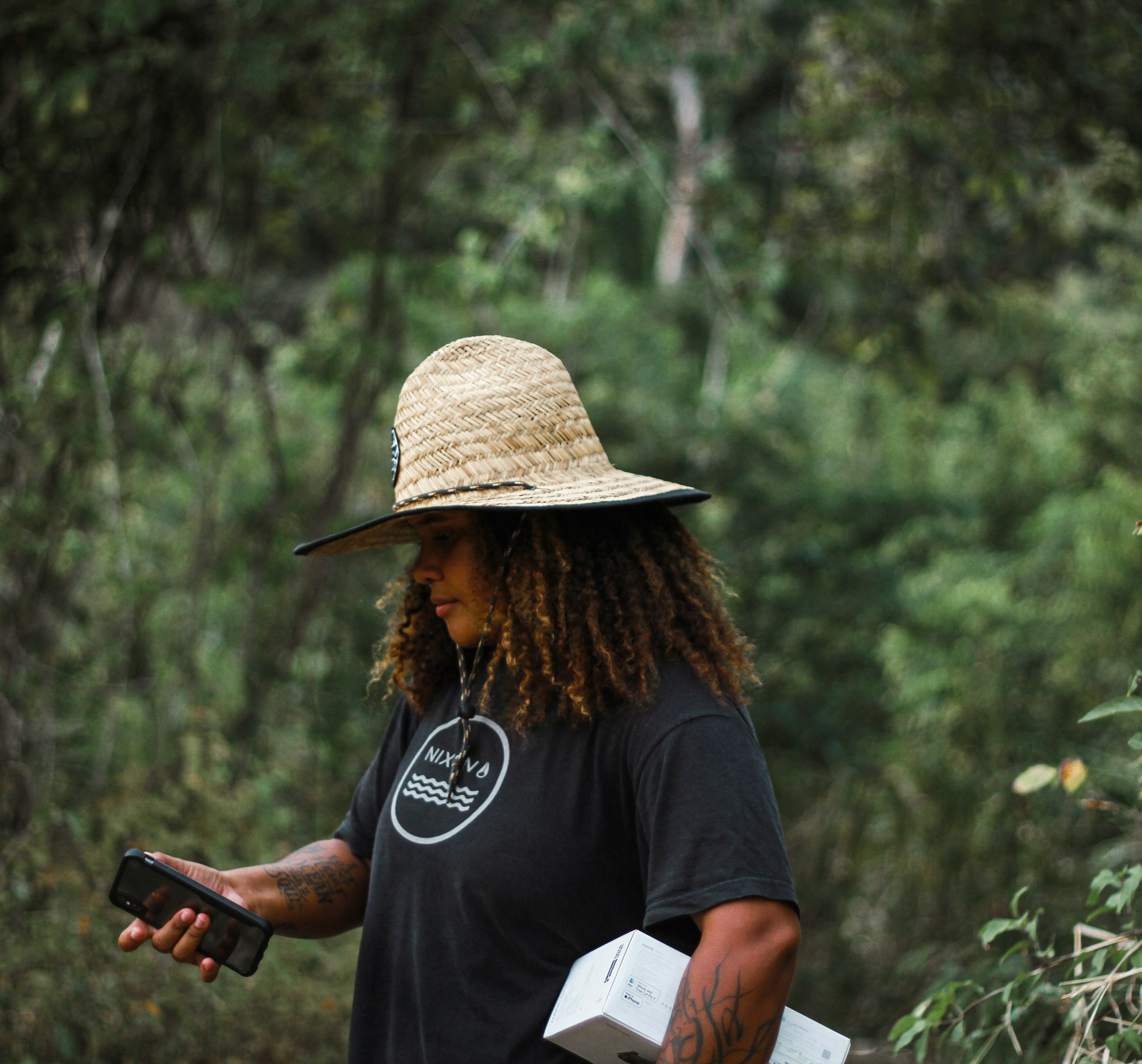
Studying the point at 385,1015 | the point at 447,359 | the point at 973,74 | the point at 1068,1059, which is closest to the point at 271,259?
the point at 973,74

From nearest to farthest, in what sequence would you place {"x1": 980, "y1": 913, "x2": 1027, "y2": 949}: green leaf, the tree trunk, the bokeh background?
{"x1": 980, "y1": 913, "x2": 1027, "y2": 949}: green leaf
the bokeh background
the tree trunk

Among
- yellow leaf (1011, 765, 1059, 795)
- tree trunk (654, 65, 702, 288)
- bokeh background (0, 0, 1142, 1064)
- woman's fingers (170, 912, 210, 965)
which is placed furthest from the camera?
tree trunk (654, 65, 702, 288)

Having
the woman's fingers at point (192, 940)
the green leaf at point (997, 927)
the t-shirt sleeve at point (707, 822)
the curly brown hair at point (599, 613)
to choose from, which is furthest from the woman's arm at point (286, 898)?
the green leaf at point (997, 927)

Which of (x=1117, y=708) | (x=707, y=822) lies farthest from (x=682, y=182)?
(x=707, y=822)

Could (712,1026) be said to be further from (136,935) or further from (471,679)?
(136,935)

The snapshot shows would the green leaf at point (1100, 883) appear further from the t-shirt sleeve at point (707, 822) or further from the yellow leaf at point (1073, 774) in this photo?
the t-shirt sleeve at point (707, 822)

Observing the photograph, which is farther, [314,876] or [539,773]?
[314,876]

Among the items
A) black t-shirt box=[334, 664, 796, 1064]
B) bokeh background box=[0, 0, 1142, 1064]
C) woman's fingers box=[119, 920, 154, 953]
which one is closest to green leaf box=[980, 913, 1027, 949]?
black t-shirt box=[334, 664, 796, 1064]

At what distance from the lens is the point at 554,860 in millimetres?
1346

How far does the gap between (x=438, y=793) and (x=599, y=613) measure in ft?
1.12

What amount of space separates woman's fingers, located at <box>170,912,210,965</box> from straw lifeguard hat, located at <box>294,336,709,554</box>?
55 centimetres

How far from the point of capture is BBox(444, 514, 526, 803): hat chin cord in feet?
4.93

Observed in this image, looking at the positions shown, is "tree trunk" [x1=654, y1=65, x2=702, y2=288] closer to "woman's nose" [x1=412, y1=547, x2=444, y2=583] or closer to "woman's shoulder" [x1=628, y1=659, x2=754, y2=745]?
"woman's nose" [x1=412, y1=547, x2=444, y2=583]

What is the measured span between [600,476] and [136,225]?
308cm
